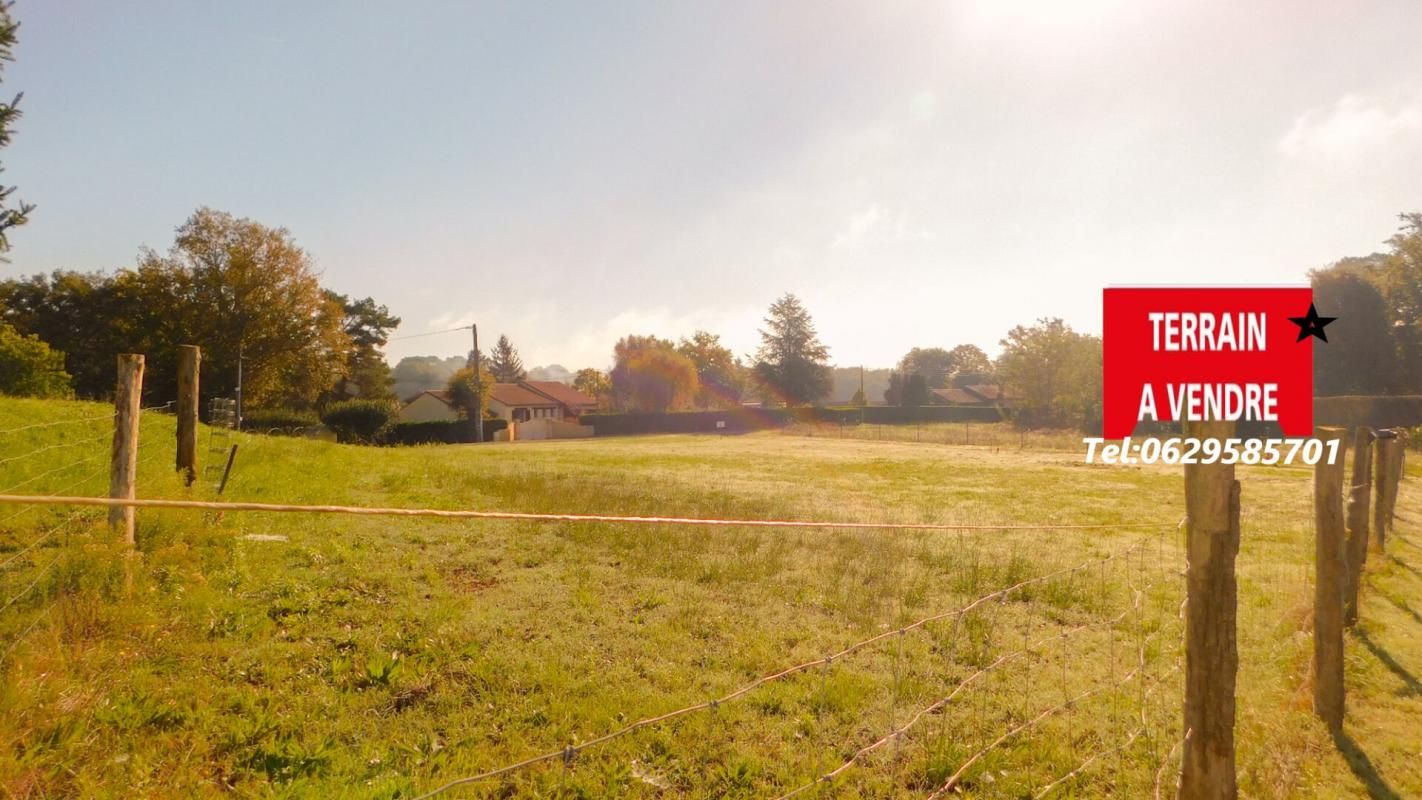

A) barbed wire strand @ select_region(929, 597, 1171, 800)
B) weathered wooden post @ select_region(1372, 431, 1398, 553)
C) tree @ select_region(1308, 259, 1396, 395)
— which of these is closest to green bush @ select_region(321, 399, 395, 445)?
barbed wire strand @ select_region(929, 597, 1171, 800)

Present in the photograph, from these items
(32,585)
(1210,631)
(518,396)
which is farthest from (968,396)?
(32,585)

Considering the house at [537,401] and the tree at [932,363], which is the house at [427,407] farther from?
the tree at [932,363]

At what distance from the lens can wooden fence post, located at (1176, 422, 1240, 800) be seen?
2.90 metres

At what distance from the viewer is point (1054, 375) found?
51.6 m

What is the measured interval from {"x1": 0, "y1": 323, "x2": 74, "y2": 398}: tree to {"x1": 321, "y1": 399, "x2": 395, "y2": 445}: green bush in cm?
1588

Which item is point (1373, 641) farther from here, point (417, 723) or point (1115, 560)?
point (417, 723)

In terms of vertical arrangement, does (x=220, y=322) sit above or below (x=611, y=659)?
above

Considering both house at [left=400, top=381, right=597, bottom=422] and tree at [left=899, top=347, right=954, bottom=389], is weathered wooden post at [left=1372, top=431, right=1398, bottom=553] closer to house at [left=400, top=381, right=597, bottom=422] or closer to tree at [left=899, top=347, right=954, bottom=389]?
house at [left=400, top=381, right=597, bottom=422]

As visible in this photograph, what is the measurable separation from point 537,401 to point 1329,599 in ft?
231

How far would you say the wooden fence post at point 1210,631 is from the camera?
2900 mm

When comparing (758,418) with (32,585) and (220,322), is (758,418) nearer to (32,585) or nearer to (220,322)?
(220,322)

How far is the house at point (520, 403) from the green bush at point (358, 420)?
1289 cm

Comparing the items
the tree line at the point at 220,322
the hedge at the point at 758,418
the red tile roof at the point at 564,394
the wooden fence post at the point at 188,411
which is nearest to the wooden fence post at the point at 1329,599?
the wooden fence post at the point at 188,411

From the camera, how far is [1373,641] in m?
6.22
